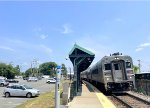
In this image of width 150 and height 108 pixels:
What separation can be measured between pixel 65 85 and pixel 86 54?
977 centimetres

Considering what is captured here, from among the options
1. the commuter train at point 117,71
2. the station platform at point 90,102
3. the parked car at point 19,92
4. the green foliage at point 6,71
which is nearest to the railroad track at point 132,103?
the station platform at point 90,102

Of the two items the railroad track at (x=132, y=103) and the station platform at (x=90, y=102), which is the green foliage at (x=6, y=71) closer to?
the station platform at (x=90, y=102)

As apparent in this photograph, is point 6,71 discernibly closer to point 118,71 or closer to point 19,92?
point 19,92

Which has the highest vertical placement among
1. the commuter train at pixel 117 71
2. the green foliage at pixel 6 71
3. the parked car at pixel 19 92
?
the green foliage at pixel 6 71

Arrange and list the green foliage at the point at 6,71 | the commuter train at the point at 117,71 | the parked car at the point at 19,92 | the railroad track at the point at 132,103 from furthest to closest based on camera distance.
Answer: the green foliage at the point at 6,71 < the parked car at the point at 19,92 < the commuter train at the point at 117,71 < the railroad track at the point at 132,103

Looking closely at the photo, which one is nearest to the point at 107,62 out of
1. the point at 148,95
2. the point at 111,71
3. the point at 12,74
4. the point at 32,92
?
the point at 111,71

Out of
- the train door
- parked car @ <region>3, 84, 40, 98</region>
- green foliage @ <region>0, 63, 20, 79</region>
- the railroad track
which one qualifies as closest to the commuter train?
the train door

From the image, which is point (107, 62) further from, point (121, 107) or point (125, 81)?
point (121, 107)

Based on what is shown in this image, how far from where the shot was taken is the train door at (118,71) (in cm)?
2970

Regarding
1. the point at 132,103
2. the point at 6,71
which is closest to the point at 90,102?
the point at 132,103

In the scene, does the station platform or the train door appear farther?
the train door

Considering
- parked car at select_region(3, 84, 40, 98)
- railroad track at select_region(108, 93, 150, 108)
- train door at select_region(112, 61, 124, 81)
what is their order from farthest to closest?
parked car at select_region(3, 84, 40, 98), train door at select_region(112, 61, 124, 81), railroad track at select_region(108, 93, 150, 108)

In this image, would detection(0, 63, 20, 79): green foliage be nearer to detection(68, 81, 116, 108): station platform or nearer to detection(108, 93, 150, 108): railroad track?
detection(68, 81, 116, 108): station platform

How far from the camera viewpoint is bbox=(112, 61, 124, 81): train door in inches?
1169
